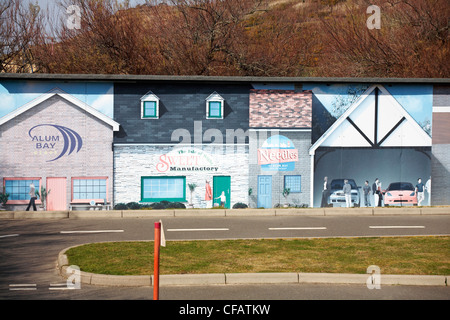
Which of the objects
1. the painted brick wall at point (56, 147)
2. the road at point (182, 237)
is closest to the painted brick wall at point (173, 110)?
the painted brick wall at point (56, 147)

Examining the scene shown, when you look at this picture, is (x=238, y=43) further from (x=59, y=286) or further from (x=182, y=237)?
(x=59, y=286)

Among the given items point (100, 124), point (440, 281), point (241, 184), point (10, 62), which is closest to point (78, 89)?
point (100, 124)

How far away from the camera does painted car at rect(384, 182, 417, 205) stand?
17.4m

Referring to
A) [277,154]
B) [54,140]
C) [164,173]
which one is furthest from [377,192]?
[54,140]

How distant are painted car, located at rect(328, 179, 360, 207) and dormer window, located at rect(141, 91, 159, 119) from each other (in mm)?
6401

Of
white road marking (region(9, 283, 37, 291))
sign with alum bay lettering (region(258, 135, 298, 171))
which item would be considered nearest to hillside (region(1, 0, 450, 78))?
sign with alum bay lettering (region(258, 135, 298, 171))

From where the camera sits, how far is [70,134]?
53.5 ft

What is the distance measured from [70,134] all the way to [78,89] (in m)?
1.47

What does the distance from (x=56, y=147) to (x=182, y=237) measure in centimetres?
638

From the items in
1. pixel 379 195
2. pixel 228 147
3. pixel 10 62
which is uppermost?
pixel 10 62

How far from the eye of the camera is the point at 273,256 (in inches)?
380

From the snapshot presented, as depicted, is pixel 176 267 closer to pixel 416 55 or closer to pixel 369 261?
pixel 369 261

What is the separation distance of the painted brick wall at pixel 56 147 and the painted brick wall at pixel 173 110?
741 mm

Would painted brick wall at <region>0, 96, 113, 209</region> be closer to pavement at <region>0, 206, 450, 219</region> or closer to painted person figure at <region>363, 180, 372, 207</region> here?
pavement at <region>0, 206, 450, 219</region>
